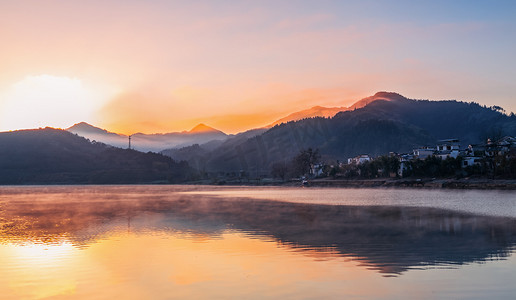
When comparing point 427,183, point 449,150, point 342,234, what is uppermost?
point 449,150

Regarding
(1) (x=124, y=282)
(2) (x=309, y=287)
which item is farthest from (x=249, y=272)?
(1) (x=124, y=282)

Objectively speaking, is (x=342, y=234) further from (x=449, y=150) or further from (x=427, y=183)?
(x=449, y=150)

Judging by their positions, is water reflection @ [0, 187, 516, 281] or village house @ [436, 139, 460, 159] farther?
village house @ [436, 139, 460, 159]

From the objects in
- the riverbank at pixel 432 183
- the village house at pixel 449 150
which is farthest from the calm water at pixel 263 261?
the village house at pixel 449 150

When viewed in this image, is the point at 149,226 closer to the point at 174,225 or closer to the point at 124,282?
the point at 174,225

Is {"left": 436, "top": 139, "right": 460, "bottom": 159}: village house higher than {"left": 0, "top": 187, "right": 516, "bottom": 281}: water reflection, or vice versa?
{"left": 436, "top": 139, "right": 460, "bottom": 159}: village house

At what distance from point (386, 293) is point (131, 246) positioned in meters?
16.5

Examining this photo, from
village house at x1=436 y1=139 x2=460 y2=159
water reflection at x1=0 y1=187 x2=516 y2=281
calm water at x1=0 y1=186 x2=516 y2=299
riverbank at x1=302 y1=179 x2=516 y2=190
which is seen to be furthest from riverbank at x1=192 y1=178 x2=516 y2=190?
calm water at x1=0 y1=186 x2=516 y2=299

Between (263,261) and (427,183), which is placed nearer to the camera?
(263,261)

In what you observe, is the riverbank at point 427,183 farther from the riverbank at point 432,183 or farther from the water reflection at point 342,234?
the water reflection at point 342,234

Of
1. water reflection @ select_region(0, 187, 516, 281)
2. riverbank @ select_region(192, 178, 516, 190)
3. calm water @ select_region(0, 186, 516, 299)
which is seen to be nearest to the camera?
calm water @ select_region(0, 186, 516, 299)

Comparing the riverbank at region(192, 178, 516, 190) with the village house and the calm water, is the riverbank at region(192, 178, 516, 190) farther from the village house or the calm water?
the calm water

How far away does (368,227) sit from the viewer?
36.2 m

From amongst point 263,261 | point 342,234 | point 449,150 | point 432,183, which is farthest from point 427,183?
point 263,261
